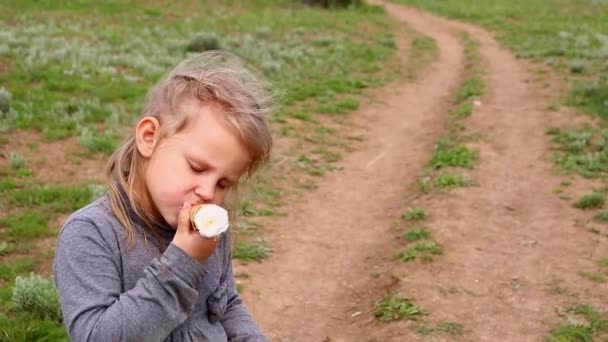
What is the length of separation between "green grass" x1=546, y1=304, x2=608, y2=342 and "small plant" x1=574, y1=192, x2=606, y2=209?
2.78 metres

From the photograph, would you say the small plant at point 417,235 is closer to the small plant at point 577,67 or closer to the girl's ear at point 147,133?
the girl's ear at point 147,133

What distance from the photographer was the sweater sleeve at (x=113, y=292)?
198cm

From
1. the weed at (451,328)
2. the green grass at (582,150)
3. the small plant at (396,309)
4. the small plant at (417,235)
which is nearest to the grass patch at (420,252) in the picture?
the small plant at (417,235)

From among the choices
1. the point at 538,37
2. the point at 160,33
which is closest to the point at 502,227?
the point at 160,33

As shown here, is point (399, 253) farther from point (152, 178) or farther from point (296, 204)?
point (152, 178)

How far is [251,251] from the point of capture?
614cm

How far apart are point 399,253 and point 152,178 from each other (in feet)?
13.8

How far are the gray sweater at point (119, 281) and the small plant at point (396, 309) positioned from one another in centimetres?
280

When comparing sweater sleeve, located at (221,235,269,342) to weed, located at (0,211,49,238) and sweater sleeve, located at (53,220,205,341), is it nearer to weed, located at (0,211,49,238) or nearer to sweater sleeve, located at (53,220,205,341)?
sweater sleeve, located at (53,220,205,341)

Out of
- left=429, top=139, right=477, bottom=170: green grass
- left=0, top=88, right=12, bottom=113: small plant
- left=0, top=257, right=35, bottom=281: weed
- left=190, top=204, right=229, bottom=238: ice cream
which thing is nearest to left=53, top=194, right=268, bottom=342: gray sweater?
left=190, top=204, right=229, bottom=238: ice cream

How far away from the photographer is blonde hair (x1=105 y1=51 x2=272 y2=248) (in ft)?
7.29

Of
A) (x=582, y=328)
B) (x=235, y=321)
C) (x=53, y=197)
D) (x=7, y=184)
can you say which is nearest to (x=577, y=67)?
(x=582, y=328)

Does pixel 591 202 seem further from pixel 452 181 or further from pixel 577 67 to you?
pixel 577 67

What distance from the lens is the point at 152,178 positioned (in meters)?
2.20
